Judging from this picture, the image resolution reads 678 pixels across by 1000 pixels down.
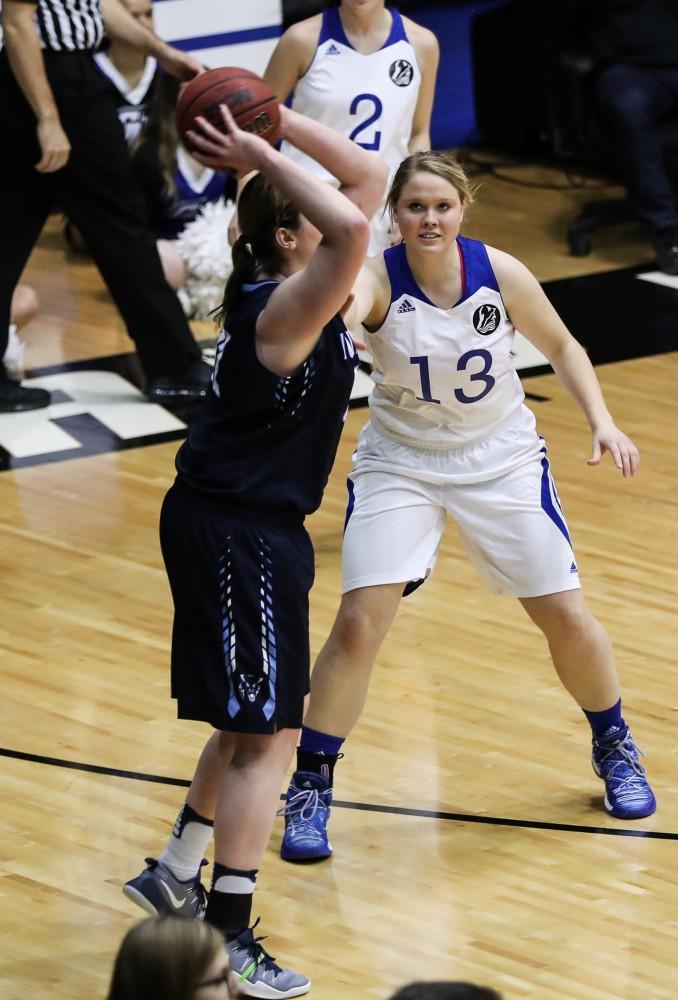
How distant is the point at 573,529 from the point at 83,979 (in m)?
2.57

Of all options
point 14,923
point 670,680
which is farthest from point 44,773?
point 670,680

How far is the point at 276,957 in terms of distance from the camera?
11.1 feet

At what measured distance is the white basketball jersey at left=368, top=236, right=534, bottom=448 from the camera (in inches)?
150

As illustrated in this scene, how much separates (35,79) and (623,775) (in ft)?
11.2

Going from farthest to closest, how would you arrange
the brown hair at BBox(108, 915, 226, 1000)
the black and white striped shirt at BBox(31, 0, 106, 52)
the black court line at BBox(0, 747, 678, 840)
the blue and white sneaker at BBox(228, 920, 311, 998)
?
the black and white striped shirt at BBox(31, 0, 106, 52)
the black court line at BBox(0, 747, 678, 840)
the blue and white sneaker at BBox(228, 920, 311, 998)
the brown hair at BBox(108, 915, 226, 1000)

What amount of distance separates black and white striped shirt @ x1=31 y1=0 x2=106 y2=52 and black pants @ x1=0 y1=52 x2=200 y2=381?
0.04 metres

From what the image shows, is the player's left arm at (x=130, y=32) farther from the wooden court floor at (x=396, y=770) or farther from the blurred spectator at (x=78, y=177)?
the wooden court floor at (x=396, y=770)

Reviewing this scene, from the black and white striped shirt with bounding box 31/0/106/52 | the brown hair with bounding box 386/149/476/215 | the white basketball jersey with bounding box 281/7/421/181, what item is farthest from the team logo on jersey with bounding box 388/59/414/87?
the brown hair with bounding box 386/149/476/215

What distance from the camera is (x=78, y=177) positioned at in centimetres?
643

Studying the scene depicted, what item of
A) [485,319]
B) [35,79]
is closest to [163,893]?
[485,319]

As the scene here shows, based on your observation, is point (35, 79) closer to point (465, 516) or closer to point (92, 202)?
point (92, 202)

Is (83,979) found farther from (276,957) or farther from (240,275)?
(240,275)

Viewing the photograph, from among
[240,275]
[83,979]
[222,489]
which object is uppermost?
[240,275]

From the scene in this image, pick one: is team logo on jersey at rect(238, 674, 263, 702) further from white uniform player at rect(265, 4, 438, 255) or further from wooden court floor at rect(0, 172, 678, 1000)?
white uniform player at rect(265, 4, 438, 255)
